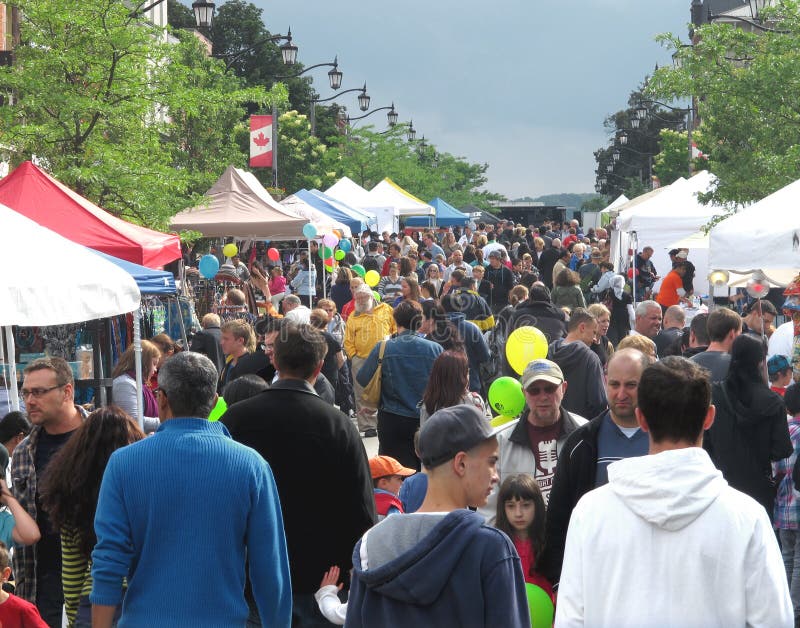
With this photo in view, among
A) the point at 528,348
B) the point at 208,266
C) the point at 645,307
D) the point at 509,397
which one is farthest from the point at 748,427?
the point at 208,266

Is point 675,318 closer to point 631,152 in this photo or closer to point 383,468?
point 383,468

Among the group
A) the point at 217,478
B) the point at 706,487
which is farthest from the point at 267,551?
the point at 706,487

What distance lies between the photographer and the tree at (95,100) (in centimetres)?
1620

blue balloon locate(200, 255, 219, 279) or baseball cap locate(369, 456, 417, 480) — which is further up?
blue balloon locate(200, 255, 219, 279)

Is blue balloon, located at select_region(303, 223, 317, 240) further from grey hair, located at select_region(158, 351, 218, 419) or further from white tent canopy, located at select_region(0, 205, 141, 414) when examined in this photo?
grey hair, located at select_region(158, 351, 218, 419)

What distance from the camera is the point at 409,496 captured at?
5688 millimetres

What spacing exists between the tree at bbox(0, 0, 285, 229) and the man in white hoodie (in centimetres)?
1351

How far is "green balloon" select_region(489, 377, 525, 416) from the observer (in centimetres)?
742

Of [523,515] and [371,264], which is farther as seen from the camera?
[371,264]

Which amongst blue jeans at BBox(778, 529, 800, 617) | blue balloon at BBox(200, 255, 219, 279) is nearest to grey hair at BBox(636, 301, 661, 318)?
blue jeans at BBox(778, 529, 800, 617)

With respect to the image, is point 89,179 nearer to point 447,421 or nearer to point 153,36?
point 153,36

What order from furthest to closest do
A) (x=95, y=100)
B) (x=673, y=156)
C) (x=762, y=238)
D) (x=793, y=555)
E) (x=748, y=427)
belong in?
1. (x=673, y=156)
2. (x=95, y=100)
3. (x=762, y=238)
4. (x=793, y=555)
5. (x=748, y=427)

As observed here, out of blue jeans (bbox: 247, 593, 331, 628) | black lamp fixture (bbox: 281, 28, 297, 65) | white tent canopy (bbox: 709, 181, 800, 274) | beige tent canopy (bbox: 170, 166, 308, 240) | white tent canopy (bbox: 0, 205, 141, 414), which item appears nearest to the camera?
blue jeans (bbox: 247, 593, 331, 628)

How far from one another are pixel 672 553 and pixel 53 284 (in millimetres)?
5268
